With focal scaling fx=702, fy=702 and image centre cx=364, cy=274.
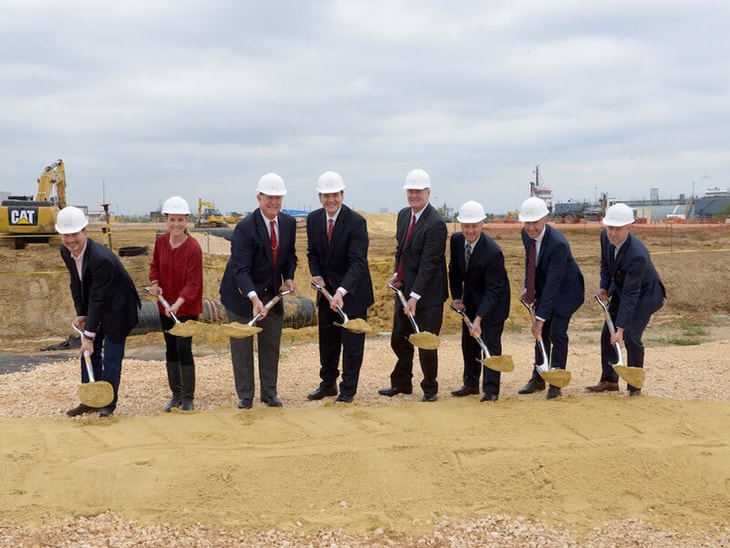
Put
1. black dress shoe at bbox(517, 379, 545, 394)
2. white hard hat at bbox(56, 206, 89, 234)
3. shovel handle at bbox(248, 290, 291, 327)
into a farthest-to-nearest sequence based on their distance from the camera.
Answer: black dress shoe at bbox(517, 379, 545, 394)
shovel handle at bbox(248, 290, 291, 327)
white hard hat at bbox(56, 206, 89, 234)

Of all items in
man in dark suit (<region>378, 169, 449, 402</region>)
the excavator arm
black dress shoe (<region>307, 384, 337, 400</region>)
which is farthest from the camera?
the excavator arm

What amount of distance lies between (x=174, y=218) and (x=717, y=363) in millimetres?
6177

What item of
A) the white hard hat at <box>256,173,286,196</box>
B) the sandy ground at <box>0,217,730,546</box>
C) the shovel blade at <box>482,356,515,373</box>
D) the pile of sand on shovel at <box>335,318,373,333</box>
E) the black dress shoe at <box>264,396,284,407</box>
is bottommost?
the sandy ground at <box>0,217,730,546</box>

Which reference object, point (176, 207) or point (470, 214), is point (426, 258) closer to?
point (470, 214)

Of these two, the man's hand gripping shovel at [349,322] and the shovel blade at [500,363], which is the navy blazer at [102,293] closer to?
the man's hand gripping shovel at [349,322]

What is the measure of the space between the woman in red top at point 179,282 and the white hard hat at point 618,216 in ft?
11.3

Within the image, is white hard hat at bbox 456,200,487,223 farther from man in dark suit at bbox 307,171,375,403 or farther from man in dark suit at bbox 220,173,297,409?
man in dark suit at bbox 220,173,297,409

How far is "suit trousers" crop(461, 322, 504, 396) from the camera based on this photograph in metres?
6.07

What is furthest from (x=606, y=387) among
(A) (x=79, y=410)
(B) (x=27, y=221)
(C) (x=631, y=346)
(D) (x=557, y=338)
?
(B) (x=27, y=221)

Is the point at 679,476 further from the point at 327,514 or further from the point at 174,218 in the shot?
the point at 174,218

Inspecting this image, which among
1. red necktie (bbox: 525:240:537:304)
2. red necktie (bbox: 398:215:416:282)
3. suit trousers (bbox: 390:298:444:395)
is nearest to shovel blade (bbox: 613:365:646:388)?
red necktie (bbox: 525:240:537:304)

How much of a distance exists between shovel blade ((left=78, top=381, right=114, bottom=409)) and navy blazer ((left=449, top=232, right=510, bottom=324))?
9.94ft

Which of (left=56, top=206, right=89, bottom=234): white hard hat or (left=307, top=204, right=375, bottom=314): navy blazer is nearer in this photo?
(left=56, top=206, right=89, bottom=234): white hard hat

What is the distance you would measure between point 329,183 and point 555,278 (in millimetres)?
2067
